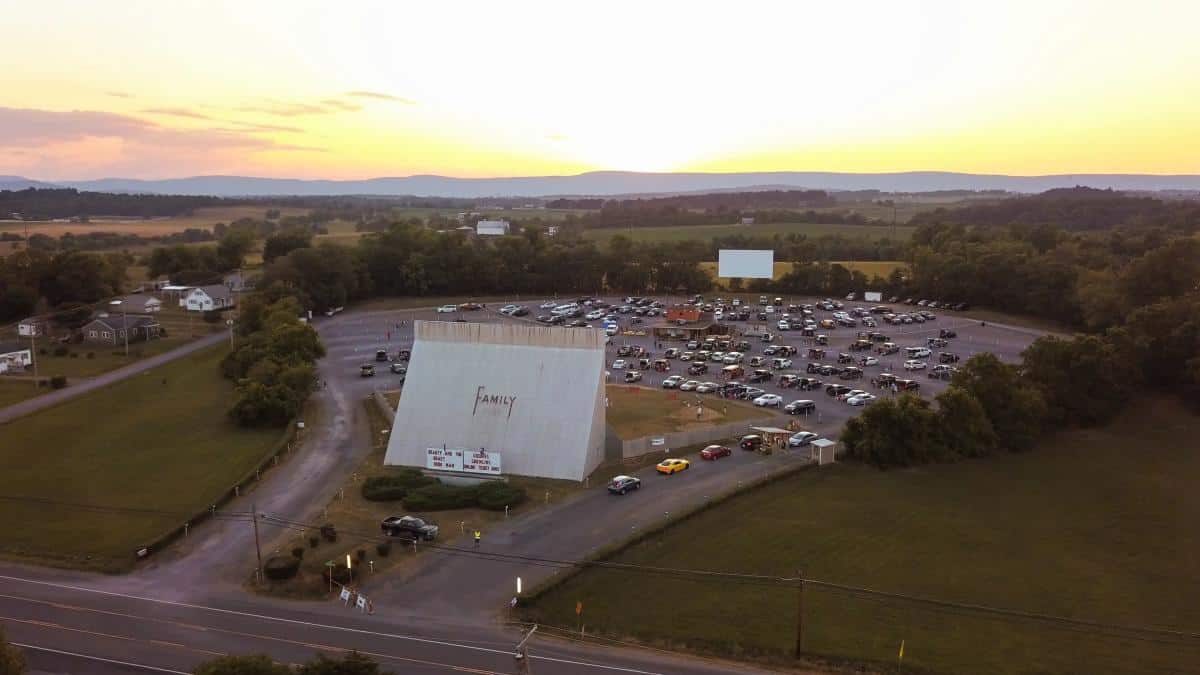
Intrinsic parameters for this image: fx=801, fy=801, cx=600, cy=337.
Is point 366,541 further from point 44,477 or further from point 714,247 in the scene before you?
point 714,247

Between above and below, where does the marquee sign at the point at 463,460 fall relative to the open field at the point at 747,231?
below

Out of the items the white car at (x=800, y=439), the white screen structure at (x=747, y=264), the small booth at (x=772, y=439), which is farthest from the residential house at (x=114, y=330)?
the white screen structure at (x=747, y=264)

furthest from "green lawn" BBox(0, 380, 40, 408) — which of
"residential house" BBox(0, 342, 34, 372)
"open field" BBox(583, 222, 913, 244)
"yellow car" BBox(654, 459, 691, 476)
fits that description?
"open field" BBox(583, 222, 913, 244)

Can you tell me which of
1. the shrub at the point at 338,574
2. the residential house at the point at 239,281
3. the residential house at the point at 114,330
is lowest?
the shrub at the point at 338,574

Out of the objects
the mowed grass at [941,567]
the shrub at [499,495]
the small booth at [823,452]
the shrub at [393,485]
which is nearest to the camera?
the mowed grass at [941,567]

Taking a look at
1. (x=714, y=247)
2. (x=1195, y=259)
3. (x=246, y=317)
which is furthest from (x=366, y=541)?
(x=714, y=247)

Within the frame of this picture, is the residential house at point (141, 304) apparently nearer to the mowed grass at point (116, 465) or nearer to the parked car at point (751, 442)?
the mowed grass at point (116, 465)

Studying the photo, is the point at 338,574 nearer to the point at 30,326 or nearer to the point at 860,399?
the point at 860,399
